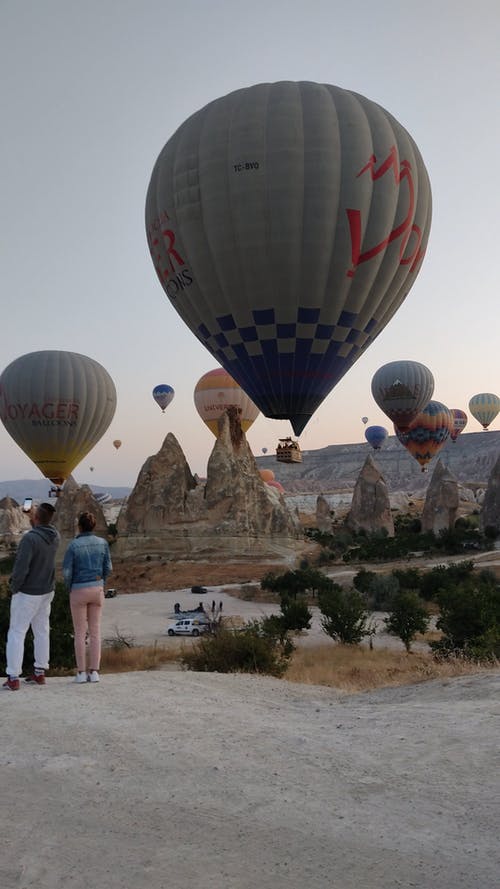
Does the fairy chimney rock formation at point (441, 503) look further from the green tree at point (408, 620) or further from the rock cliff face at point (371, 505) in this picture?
the green tree at point (408, 620)

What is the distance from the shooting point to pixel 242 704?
22.6ft

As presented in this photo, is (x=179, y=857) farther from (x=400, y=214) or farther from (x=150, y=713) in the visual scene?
(x=400, y=214)

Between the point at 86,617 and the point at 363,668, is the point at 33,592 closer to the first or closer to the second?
the point at 86,617

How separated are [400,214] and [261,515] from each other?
1307 inches

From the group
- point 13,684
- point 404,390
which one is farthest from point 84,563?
point 404,390

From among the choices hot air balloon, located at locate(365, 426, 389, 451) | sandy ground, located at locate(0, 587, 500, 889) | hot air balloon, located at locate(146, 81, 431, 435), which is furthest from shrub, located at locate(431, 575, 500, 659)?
hot air balloon, located at locate(365, 426, 389, 451)

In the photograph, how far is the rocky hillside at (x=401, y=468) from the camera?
166 metres

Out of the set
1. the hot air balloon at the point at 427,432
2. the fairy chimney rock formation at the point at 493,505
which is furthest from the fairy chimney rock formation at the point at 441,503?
the hot air balloon at the point at 427,432

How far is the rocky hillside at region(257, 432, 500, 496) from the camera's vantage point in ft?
546

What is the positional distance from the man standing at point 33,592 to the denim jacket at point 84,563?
8.2 inches

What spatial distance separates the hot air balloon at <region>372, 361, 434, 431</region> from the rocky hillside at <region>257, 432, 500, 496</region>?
81008 mm

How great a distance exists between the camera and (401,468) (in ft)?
589

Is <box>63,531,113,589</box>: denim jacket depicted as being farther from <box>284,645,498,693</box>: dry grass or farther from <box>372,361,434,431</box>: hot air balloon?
<box>372,361,434,431</box>: hot air balloon

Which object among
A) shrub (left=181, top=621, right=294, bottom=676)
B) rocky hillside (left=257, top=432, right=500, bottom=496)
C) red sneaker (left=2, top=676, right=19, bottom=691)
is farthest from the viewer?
rocky hillside (left=257, top=432, right=500, bottom=496)
